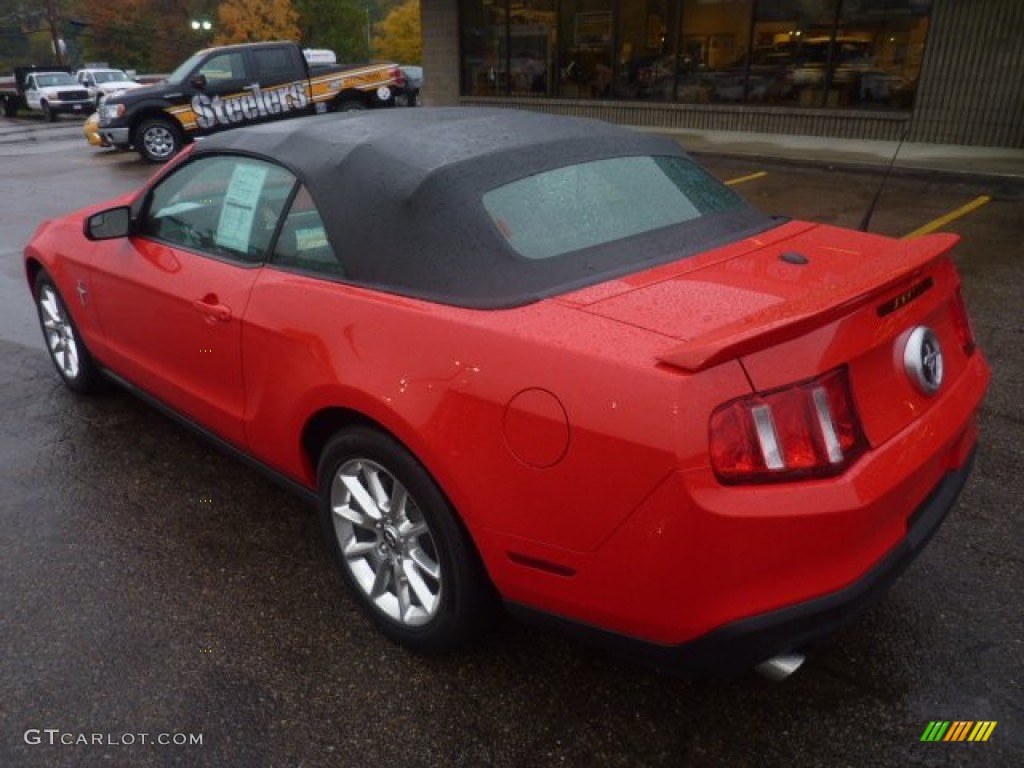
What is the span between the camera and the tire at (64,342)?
14.1 ft

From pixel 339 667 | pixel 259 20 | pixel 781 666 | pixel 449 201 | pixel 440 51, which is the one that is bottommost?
pixel 339 667

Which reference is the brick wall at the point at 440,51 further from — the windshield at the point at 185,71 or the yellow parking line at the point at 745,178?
the yellow parking line at the point at 745,178

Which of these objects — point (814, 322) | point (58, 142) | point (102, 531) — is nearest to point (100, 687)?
point (102, 531)

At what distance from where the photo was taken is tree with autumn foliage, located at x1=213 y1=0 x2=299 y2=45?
65438 millimetres

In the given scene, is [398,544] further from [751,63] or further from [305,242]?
[751,63]

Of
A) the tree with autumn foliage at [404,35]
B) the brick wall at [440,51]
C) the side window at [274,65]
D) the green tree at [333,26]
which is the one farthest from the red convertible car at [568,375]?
the green tree at [333,26]

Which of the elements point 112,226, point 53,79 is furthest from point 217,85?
point 53,79

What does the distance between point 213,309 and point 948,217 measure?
809 centimetres

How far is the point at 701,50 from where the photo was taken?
14.9 meters

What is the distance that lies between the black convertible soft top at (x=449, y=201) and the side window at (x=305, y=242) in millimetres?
52

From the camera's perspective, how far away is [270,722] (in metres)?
2.27

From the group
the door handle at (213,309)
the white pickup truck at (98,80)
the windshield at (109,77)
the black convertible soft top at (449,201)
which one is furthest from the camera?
the windshield at (109,77)

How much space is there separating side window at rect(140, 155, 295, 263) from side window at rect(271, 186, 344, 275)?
0.24 feet

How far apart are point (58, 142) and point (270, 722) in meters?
23.7
